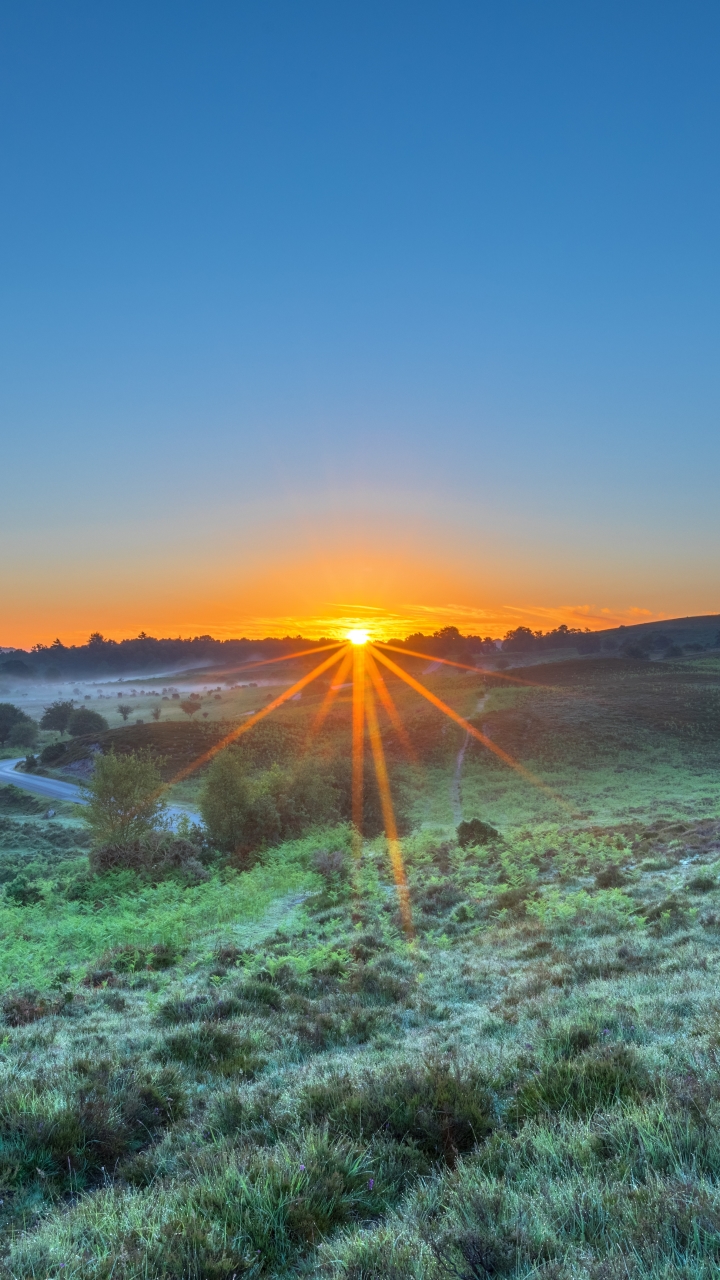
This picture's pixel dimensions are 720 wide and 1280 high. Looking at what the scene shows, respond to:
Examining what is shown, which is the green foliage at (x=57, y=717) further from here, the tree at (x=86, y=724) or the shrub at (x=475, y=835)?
the shrub at (x=475, y=835)

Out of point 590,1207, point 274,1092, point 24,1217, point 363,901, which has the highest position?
point 590,1207

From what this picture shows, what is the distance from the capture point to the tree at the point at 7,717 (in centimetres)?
10025

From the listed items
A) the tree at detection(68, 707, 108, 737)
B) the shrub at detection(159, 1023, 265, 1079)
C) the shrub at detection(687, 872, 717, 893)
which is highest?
the shrub at detection(159, 1023, 265, 1079)

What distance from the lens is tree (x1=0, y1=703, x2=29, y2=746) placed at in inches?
3947

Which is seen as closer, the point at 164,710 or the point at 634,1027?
the point at 634,1027

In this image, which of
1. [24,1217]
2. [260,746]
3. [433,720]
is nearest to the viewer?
[24,1217]

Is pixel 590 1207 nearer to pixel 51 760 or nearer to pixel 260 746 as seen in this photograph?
pixel 260 746

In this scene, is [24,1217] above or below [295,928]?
above

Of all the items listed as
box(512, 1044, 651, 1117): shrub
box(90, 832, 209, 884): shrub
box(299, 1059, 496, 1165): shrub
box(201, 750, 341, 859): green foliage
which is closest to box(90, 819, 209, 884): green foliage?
box(90, 832, 209, 884): shrub

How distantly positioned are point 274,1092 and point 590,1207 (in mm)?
3847

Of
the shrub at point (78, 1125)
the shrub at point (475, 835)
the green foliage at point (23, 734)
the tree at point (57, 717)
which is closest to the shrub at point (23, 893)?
the shrub at point (475, 835)

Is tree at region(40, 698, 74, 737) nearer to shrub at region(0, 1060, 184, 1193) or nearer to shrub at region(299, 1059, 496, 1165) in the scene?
shrub at region(0, 1060, 184, 1193)

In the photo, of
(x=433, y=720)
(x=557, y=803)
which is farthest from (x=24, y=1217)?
(x=433, y=720)

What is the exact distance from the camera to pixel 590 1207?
3.30 meters
